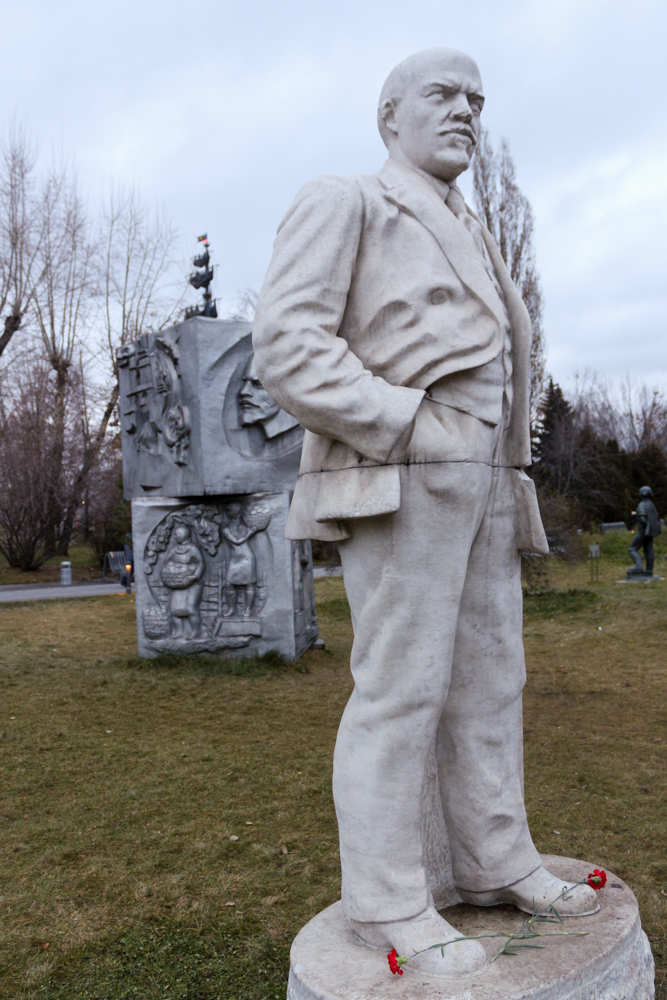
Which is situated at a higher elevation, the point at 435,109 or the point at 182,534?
the point at 435,109

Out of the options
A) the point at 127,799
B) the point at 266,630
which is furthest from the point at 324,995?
the point at 266,630

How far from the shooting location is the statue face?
7992 mm

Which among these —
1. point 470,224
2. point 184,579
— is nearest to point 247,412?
point 184,579

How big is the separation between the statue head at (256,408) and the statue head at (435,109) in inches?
225

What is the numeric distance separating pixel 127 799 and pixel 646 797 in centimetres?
276

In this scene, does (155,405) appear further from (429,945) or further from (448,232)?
(429,945)

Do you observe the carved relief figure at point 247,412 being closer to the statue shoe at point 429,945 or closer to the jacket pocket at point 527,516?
the jacket pocket at point 527,516

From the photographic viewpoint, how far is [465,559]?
217 centimetres

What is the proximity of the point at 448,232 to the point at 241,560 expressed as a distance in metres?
6.02

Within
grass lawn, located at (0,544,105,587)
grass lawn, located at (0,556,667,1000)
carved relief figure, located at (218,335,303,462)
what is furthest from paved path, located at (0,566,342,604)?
carved relief figure, located at (218,335,303,462)

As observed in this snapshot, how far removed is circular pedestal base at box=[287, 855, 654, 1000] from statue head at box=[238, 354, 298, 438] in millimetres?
5918

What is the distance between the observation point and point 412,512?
6.89ft

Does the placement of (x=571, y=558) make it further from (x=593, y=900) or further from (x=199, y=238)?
(x=593, y=900)

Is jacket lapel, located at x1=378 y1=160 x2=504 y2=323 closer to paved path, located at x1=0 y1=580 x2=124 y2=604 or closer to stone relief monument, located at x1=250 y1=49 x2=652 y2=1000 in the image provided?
stone relief monument, located at x1=250 y1=49 x2=652 y2=1000
